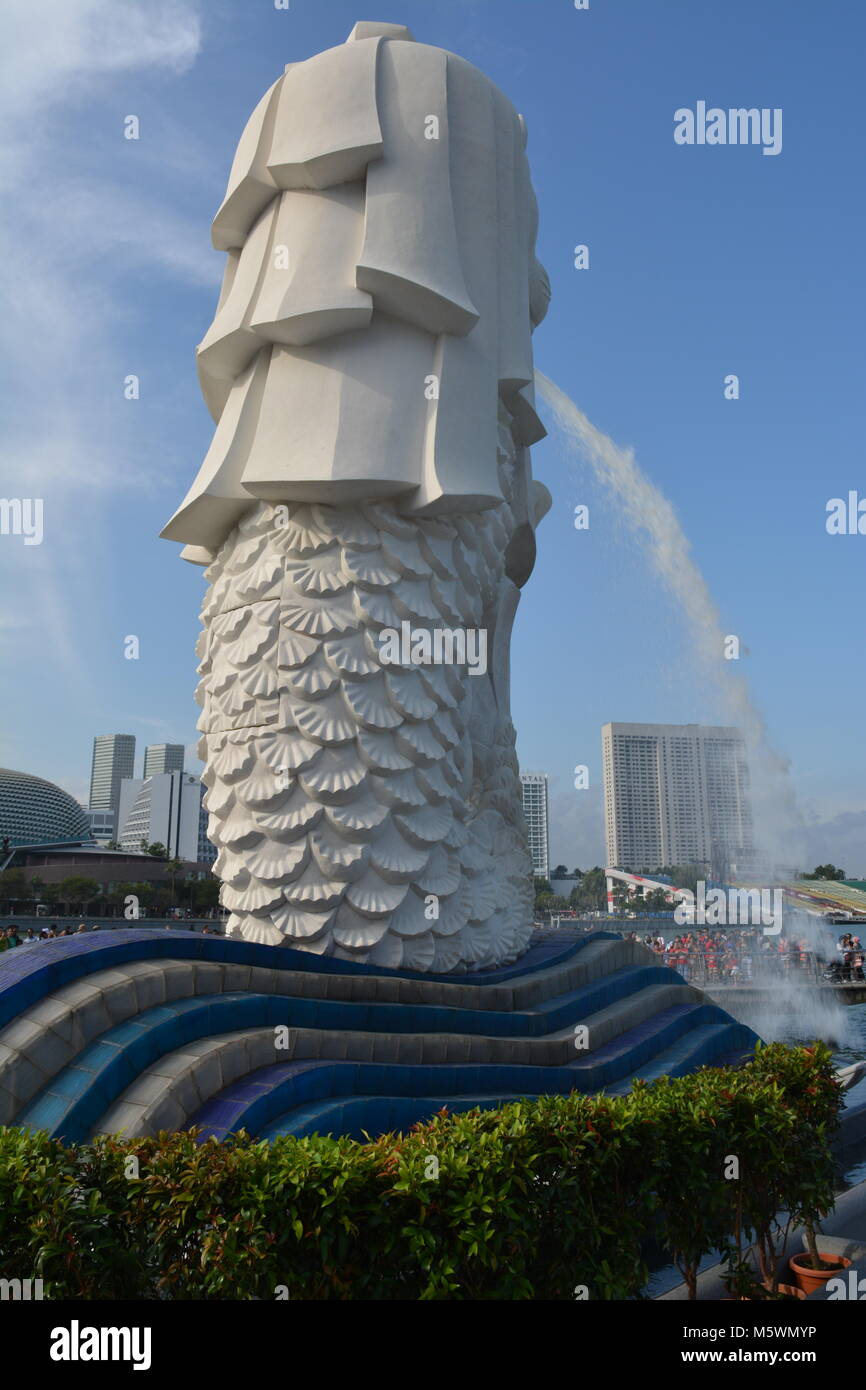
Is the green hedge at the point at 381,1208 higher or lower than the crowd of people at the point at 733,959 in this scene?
lower

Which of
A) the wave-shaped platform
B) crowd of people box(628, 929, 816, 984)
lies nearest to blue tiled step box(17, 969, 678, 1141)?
the wave-shaped platform

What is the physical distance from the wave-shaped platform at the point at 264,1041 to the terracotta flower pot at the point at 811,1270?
246cm

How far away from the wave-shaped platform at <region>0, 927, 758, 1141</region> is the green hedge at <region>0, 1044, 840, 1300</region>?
6.82ft

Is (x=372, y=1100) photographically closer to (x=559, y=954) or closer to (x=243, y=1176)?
(x=243, y=1176)

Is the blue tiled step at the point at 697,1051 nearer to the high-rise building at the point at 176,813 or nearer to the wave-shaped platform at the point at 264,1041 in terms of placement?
the wave-shaped platform at the point at 264,1041

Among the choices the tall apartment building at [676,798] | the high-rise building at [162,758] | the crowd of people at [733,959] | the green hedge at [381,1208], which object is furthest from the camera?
the high-rise building at [162,758]

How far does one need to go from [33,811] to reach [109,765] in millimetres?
78819

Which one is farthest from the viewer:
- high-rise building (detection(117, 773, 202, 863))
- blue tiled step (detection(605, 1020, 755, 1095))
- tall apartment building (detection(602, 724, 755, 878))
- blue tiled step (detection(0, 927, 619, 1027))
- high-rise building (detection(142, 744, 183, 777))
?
high-rise building (detection(142, 744, 183, 777))

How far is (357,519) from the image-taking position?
10.3 metres

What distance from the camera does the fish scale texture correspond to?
9734 mm

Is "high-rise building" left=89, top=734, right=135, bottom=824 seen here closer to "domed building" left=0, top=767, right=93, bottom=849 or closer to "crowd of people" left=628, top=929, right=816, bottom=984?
"domed building" left=0, top=767, right=93, bottom=849

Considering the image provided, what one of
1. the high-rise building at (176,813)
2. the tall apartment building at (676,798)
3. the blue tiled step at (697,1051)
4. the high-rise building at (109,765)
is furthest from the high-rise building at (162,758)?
the blue tiled step at (697,1051)

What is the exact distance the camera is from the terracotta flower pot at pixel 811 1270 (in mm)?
6234
